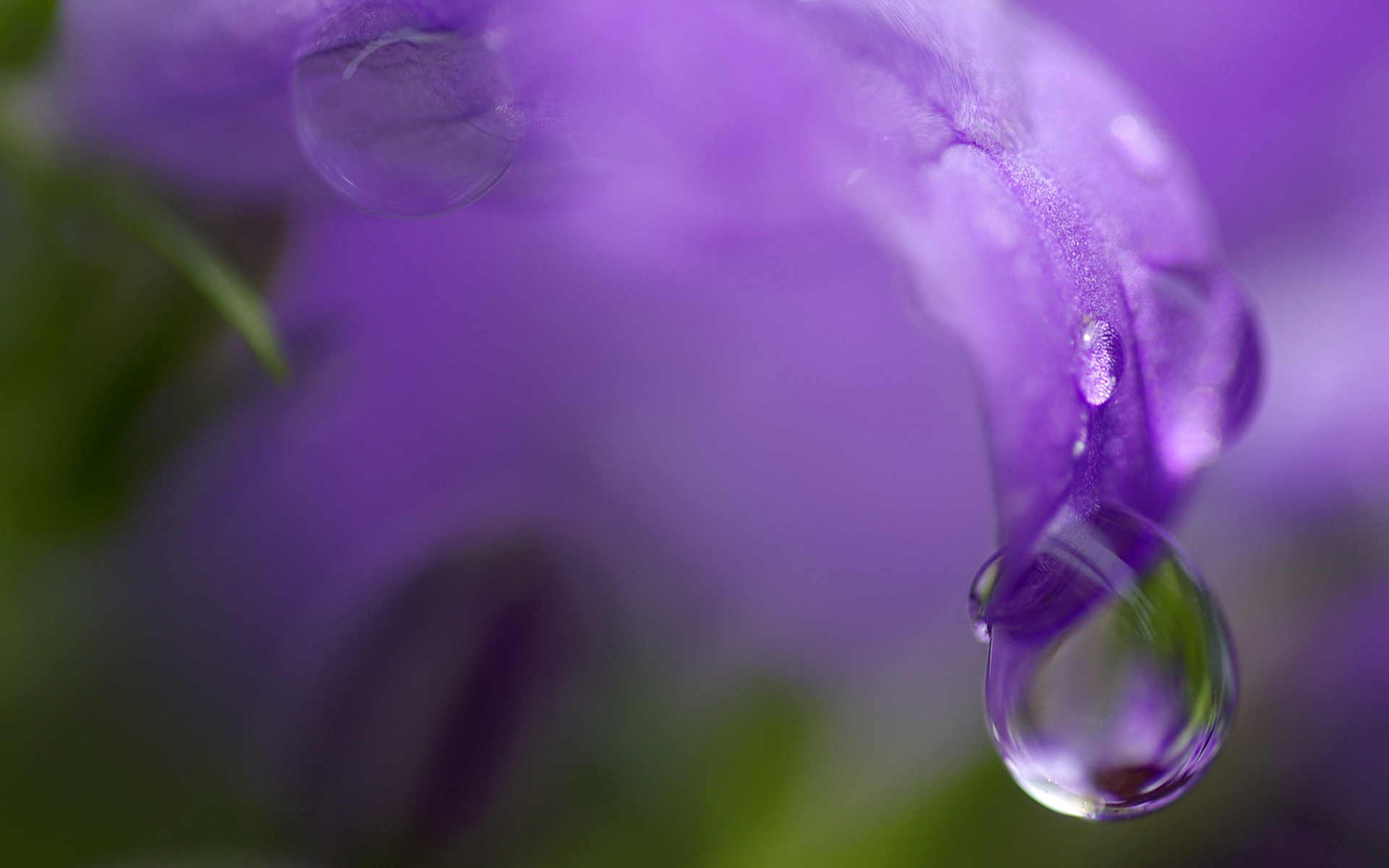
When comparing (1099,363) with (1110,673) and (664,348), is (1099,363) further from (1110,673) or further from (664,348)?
(664,348)

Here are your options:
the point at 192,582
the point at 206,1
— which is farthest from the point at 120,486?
the point at 206,1

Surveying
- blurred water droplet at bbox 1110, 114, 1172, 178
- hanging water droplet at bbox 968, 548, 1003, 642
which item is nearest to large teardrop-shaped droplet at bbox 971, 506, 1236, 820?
hanging water droplet at bbox 968, 548, 1003, 642

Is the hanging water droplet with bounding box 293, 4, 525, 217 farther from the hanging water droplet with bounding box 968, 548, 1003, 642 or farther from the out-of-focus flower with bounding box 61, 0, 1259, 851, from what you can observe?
the hanging water droplet with bounding box 968, 548, 1003, 642

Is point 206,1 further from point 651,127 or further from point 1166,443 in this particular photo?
point 1166,443

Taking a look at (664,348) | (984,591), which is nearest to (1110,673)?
(984,591)

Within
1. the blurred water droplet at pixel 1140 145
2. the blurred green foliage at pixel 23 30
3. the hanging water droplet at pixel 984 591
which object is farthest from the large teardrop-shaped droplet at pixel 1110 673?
the blurred green foliage at pixel 23 30

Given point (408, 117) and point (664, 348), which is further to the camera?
point (664, 348)

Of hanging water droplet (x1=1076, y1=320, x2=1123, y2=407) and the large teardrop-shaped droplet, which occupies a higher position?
hanging water droplet (x1=1076, y1=320, x2=1123, y2=407)
